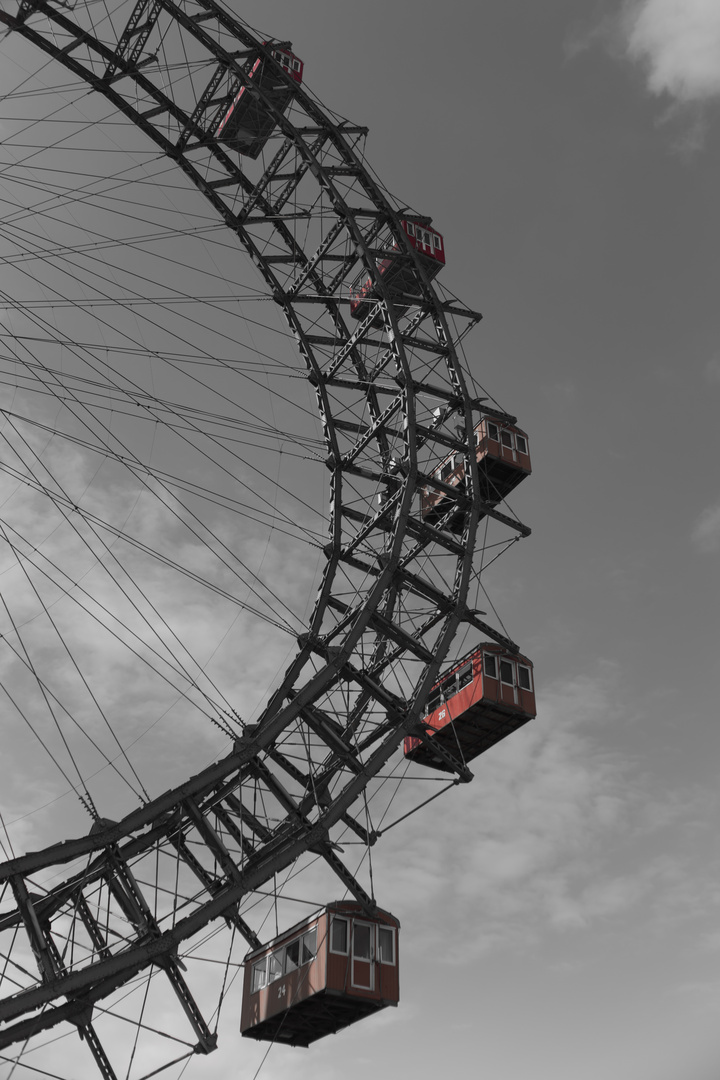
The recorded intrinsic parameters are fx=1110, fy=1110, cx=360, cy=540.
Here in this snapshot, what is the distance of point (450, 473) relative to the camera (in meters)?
29.9

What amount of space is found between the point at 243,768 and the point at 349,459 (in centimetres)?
834

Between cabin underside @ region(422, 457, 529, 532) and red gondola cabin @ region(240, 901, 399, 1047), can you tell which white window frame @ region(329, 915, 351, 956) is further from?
cabin underside @ region(422, 457, 529, 532)

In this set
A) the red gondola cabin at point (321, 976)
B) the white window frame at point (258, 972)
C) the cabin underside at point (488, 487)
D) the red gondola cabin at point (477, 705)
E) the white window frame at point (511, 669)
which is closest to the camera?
the red gondola cabin at point (321, 976)

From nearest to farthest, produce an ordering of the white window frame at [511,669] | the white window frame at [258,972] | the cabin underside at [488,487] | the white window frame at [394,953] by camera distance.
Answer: the white window frame at [394,953]
the white window frame at [258,972]
the white window frame at [511,669]
the cabin underside at [488,487]

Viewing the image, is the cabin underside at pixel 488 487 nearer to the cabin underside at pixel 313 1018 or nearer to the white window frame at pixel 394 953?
the white window frame at pixel 394 953

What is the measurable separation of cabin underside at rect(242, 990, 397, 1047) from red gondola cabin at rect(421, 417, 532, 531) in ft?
39.7

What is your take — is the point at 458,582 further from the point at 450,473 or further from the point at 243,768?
the point at 243,768

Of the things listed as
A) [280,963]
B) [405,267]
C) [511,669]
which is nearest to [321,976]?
[280,963]

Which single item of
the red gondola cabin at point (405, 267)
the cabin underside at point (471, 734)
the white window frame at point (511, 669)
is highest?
the red gondola cabin at point (405, 267)

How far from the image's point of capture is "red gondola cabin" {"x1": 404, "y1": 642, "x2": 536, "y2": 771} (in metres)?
25.7

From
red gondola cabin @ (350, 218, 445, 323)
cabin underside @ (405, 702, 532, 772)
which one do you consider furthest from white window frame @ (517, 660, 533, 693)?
red gondola cabin @ (350, 218, 445, 323)

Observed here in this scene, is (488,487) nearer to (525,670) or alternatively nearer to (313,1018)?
(525,670)

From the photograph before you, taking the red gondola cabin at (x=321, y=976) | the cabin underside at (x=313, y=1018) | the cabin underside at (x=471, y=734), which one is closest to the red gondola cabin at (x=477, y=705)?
the cabin underside at (x=471, y=734)

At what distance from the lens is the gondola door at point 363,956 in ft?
72.5
